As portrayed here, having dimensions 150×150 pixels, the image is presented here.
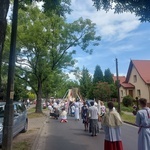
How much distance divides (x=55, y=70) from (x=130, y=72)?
2088 centimetres

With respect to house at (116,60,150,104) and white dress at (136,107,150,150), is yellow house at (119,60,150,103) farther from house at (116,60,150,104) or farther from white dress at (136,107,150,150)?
white dress at (136,107,150,150)

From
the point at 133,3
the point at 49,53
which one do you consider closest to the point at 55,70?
the point at 49,53

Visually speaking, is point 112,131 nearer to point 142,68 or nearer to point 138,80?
point 142,68

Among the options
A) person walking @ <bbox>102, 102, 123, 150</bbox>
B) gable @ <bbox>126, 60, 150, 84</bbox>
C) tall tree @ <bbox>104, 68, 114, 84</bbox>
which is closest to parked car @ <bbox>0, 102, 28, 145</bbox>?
person walking @ <bbox>102, 102, 123, 150</bbox>

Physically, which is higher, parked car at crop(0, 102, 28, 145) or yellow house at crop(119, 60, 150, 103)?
yellow house at crop(119, 60, 150, 103)

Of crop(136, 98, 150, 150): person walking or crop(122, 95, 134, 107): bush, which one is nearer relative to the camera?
crop(136, 98, 150, 150): person walking

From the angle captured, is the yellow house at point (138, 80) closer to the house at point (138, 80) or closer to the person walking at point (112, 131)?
the house at point (138, 80)

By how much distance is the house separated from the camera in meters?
45.7

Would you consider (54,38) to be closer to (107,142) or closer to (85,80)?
(107,142)

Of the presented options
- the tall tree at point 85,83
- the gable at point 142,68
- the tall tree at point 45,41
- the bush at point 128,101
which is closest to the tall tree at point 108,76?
the tall tree at point 85,83

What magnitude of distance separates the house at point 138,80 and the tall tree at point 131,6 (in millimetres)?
35793

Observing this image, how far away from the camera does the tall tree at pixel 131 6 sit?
922cm

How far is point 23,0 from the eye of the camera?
11625mm

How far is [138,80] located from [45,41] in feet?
78.8
